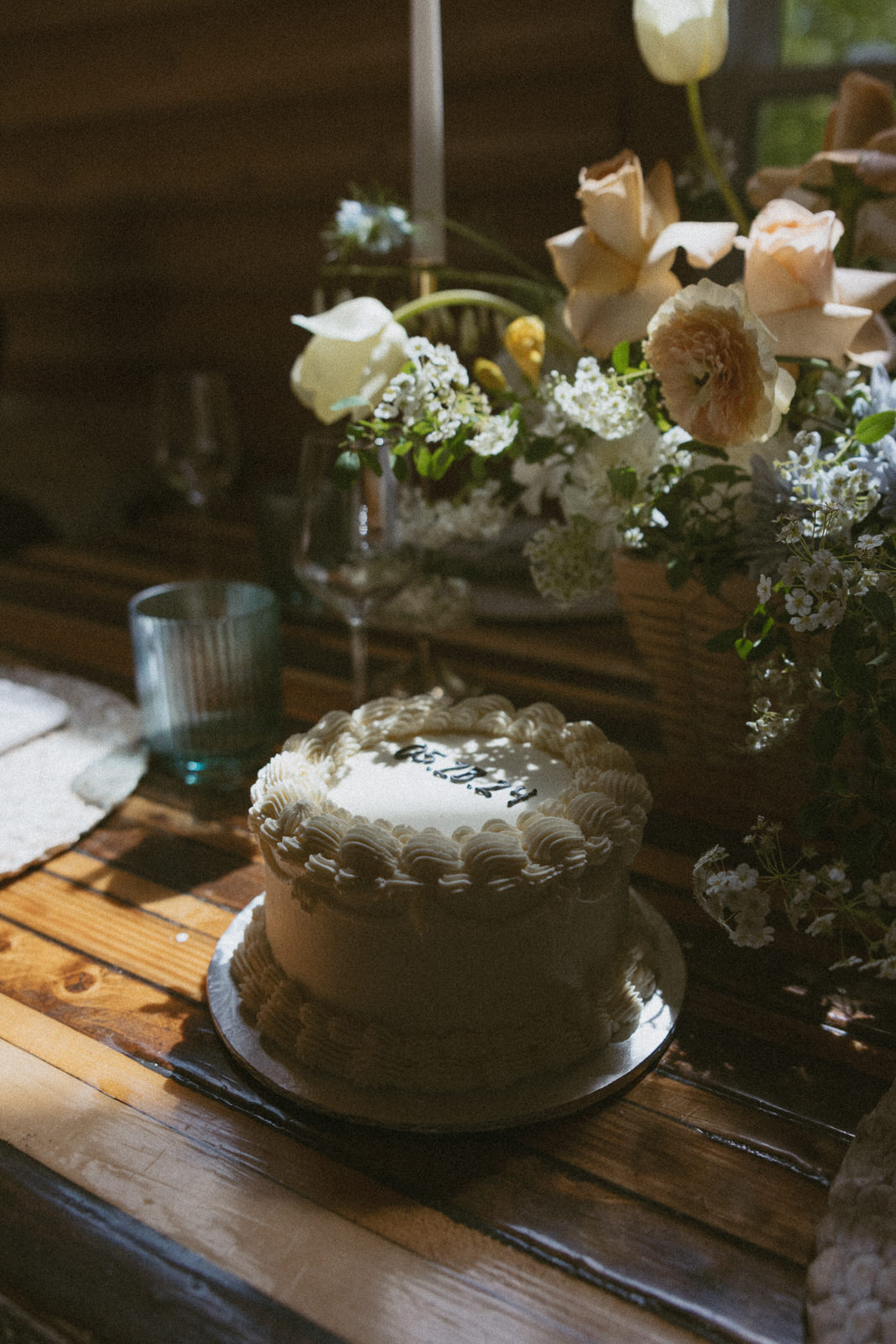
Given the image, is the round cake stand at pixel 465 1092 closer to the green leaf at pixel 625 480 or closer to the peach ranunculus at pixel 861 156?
the green leaf at pixel 625 480

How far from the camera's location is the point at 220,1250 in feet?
1.77

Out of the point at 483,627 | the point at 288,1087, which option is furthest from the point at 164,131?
the point at 288,1087

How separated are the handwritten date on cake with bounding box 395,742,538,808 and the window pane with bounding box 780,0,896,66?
5.21 ft

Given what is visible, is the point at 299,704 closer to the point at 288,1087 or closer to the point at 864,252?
the point at 288,1087

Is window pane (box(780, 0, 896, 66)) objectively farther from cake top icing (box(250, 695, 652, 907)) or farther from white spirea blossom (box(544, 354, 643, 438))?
cake top icing (box(250, 695, 652, 907))

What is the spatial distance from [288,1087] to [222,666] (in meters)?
0.42

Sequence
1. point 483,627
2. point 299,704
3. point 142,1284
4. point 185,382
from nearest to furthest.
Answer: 1. point 142,1284
2. point 299,704
3. point 483,627
4. point 185,382

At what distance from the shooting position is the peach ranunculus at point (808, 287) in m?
0.72

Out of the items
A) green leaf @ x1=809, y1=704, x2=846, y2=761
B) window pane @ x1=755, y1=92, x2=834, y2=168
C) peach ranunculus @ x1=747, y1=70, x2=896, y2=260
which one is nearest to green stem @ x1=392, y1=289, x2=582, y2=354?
peach ranunculus @ x1=747, y1=70, x2=896, y2=260

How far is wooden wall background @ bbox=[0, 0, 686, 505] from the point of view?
1786 millimetres

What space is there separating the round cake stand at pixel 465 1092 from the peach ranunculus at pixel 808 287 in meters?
0.45

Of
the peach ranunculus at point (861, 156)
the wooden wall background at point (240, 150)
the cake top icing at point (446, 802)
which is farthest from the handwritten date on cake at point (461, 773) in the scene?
the wooden wall background at point (240, 150)

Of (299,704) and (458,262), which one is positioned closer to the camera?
(299,704)

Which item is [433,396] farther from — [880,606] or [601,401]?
[880,606]
